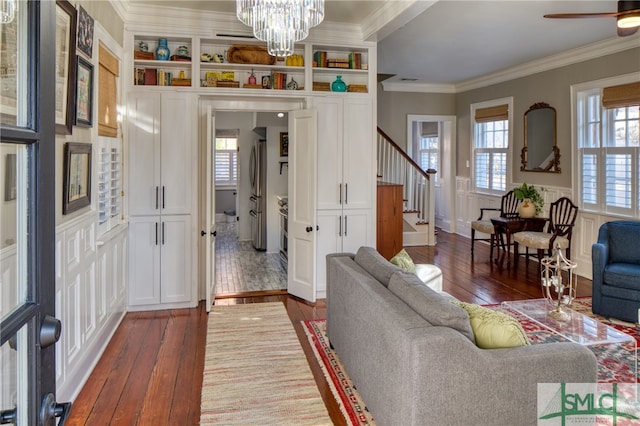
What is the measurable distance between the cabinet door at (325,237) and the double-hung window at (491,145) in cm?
409

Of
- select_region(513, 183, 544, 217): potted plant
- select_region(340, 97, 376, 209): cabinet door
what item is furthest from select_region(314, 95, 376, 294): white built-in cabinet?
select_region(513, 183, 544, 217): potted plant

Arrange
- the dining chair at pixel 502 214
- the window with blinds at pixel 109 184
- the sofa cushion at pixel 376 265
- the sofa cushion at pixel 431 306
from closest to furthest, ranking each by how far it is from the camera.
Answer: the sofa cushion at pixel 431 306 → the sofa cushion at pixel 376 265 → the window with blinds at pixel 109 184 → the dining chair at pixel 502 214

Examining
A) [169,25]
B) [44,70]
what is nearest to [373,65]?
[169,25]

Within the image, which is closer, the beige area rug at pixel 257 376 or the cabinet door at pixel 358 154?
the beige area rug at pixel 257 376

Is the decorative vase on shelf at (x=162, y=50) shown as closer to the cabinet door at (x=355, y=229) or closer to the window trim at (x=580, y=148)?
the cabinet door at (x=355, y=229)

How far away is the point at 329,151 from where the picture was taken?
516cm

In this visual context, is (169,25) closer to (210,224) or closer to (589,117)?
(210,224)

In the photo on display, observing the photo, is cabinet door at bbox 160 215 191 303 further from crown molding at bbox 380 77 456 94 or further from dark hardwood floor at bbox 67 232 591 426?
crown molding at bbox 380 77 456 94

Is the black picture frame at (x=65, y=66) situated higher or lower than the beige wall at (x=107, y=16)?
lower

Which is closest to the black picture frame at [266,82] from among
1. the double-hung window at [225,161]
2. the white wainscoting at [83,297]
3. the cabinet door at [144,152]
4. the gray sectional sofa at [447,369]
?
the cabinet door at [144,152]

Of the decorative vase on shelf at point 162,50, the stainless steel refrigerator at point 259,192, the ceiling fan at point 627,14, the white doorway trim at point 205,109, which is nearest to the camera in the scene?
the ceiling fan at point 627,14

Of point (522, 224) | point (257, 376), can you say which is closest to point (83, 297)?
point (257, 376)

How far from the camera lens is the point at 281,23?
3.15 metres

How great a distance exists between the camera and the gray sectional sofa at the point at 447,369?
196cm
